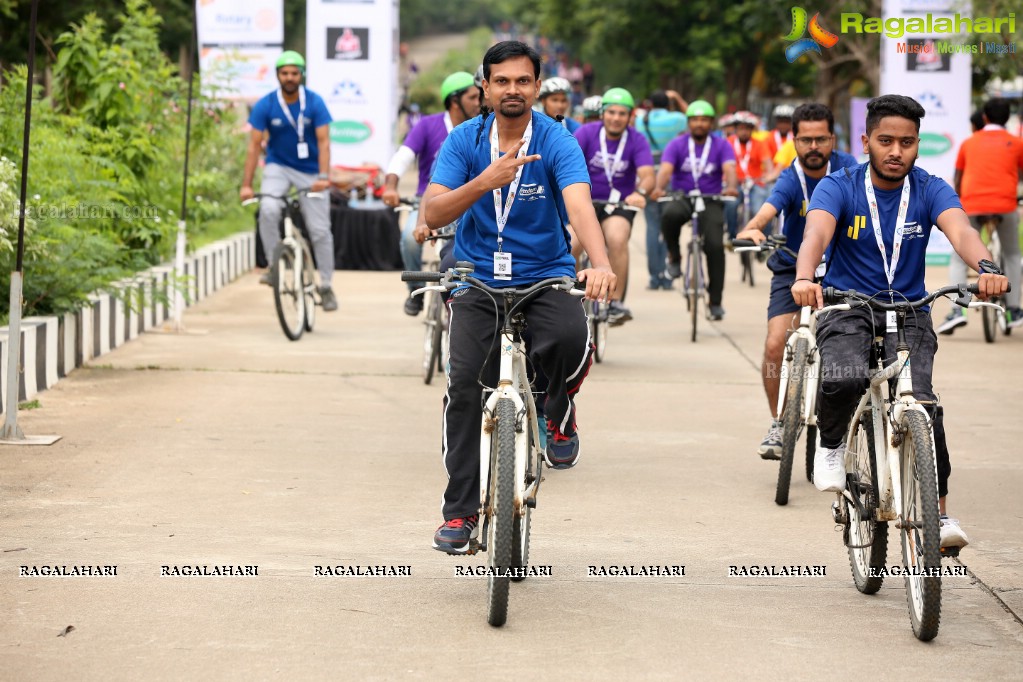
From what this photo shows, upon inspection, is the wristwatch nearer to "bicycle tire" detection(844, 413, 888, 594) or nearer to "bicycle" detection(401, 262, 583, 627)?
"bicycle tire" detection(844, 413, 888, 594)

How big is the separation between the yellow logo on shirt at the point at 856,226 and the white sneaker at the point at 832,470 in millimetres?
753

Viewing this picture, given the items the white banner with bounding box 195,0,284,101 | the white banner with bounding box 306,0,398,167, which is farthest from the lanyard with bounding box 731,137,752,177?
the white banner with bounding box 195,0,284,101

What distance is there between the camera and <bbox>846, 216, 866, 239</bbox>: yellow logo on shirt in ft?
18.5

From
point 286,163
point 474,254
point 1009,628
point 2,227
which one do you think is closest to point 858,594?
point 1009,628

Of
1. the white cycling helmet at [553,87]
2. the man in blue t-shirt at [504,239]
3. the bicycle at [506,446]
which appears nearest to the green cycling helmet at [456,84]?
the white cycling helmet at [553,87]

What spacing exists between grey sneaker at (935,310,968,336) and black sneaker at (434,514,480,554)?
883 cm

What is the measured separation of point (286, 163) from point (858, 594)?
8.09 meters

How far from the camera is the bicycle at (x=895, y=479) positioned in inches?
193

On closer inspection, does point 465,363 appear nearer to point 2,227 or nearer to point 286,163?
point 2,227

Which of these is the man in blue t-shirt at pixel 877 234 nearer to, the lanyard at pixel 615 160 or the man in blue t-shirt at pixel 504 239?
the man in blue t-shirt at pixel 504 239

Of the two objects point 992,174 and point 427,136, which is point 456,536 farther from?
point 992,174

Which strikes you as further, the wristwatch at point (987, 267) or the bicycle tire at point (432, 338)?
the bicycle tire at point (432, 338)

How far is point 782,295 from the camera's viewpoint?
25.7ft

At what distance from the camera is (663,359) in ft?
39.2
